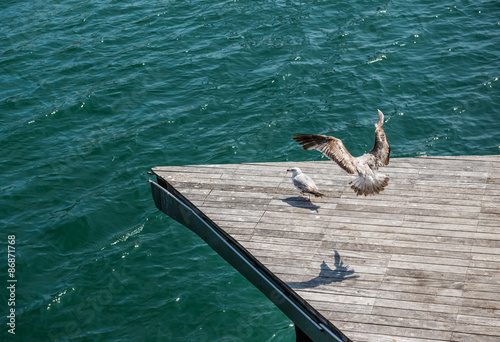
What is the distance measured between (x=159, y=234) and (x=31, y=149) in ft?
20.5

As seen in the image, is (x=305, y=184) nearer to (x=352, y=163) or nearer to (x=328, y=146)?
(x=328, y=146)

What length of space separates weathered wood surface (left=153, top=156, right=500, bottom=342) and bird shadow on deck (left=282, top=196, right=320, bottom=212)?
0.04 metres

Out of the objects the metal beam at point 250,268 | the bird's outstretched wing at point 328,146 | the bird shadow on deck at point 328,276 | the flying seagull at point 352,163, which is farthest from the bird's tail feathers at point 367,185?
the metal beam at point 250,268

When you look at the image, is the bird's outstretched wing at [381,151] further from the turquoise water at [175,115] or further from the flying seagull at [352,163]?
the turquoise water at [175,115]

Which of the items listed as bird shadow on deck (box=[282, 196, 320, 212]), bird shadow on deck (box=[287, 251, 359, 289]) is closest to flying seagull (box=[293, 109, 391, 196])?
bird shadow on deck (box=[282, 196, 320, 212])

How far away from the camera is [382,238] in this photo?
36.4ft

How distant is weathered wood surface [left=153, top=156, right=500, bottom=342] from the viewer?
937cm

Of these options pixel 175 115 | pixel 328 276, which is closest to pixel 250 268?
pixel 328 276

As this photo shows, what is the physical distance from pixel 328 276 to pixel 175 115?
11313mm

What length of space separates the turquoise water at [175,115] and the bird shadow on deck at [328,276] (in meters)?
3.14

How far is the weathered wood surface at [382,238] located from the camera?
9.37 metres

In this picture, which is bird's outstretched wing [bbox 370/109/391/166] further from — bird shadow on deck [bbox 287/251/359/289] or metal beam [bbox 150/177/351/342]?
metal beam [bbox 150/177/351/342]

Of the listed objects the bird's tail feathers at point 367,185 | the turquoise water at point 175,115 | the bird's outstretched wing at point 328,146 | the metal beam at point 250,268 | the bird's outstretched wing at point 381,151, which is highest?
the bird's outstretched wing at point 328,146

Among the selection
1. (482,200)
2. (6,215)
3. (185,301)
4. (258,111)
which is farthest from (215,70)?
(482,200)
